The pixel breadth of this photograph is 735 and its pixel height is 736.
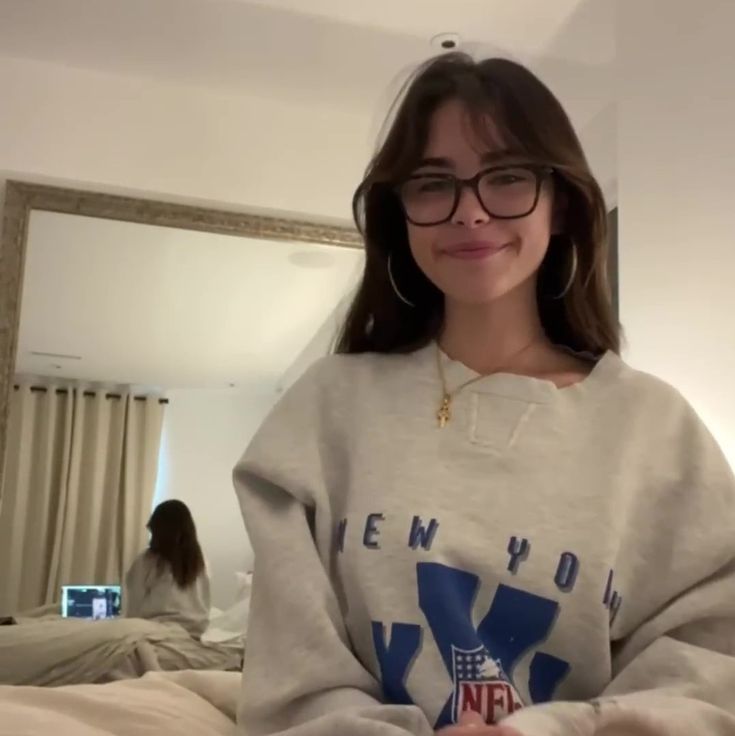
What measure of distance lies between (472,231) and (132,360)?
145 cm

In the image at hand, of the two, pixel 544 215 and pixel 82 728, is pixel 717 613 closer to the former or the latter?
pixel 544 215

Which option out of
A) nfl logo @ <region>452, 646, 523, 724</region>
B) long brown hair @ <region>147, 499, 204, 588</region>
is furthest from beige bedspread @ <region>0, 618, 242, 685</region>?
nfl logo @ <region>452, 646, 523, 724</region>

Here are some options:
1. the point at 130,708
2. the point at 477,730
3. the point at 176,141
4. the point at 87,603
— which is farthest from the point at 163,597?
the point at 477,730

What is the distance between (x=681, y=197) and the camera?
170 centimetres

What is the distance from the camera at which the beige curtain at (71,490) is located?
79.9 inches

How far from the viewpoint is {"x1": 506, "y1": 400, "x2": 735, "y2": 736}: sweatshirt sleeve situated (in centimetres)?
69

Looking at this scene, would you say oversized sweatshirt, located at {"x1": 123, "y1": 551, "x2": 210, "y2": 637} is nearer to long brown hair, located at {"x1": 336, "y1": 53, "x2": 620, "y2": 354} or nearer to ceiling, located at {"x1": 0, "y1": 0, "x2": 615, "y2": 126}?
ceiling, located at {"x1": 0, "y1": 0, "x2": 615, "y2": 126}

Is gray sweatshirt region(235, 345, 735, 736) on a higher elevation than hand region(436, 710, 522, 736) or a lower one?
higher

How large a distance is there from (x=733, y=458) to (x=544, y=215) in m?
0.82

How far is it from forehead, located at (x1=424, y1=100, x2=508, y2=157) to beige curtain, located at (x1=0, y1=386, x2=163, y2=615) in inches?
54.2

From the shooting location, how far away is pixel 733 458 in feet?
5.03

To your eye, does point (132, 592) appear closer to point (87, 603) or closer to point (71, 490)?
point (87, 603)

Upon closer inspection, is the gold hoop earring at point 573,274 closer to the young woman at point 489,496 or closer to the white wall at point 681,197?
the young woman at point 489,496

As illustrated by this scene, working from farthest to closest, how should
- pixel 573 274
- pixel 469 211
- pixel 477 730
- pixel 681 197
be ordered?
pixel 681 197, pixel 573 274, pixel 469 211, pixel 477 730
